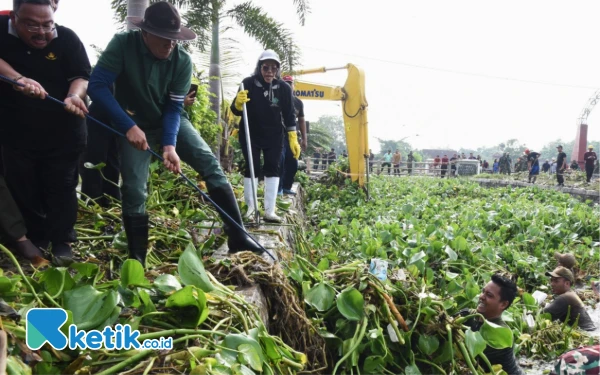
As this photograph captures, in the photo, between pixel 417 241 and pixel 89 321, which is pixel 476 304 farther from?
pixel 89 321

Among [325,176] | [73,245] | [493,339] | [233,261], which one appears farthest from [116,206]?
[325,176]

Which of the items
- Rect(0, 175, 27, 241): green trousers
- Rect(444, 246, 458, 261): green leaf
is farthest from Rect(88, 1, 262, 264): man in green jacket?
Rect(444, 246, 458, 261): green leaf

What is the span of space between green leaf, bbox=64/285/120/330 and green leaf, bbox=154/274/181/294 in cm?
18

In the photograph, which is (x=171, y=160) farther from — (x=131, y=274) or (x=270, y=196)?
(x=270, y=196)

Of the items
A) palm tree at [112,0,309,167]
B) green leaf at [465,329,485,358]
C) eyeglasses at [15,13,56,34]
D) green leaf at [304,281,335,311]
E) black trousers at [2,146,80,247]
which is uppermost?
palm tree at [112,0,309,167]

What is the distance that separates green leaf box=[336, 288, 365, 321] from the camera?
99.0 inches

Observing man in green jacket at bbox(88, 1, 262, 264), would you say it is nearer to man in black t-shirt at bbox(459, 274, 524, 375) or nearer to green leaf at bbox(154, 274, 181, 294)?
green leaf at bbox(154, 274, 181, 294)

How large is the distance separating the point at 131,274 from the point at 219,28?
363 inches

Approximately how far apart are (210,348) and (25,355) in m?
0.58

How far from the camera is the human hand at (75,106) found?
2.80 m

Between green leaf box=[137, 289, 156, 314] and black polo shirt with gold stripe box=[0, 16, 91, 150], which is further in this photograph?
black polo shirt with gold stripe box=[0, 16, 91, 150]

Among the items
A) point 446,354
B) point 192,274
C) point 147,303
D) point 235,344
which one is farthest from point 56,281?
point 446,354

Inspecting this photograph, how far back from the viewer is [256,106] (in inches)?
191

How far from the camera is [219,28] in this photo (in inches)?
410
